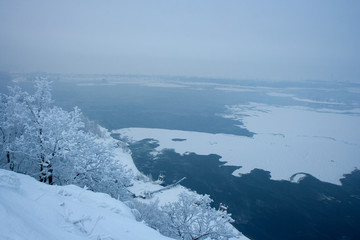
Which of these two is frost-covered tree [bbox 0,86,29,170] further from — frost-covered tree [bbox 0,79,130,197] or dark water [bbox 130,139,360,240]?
dark water [bbox 130,139,360,240]

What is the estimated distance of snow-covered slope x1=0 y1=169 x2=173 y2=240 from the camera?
3629mm

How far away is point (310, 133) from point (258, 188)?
5294 cm

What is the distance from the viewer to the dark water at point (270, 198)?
29109mm

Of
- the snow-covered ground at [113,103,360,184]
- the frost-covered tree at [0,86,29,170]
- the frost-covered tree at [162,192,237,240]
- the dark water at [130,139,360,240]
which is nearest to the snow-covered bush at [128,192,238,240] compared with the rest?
the frost-covered tree at [162,192,237,240]

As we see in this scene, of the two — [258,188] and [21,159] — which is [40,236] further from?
[258,188]

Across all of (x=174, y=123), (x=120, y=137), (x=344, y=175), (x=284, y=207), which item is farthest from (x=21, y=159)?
(x=174, y=123)

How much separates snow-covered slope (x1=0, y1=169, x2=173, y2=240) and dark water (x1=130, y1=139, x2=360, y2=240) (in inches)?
1055

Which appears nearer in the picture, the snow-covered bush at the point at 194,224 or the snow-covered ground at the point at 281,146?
the snow-covered bush at the point at 194,224

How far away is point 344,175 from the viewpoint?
4575 cm

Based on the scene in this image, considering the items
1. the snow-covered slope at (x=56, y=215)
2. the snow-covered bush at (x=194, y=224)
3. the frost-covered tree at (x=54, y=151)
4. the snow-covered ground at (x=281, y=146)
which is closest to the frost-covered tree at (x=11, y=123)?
the frost-covered tree at (x=54, y=151)

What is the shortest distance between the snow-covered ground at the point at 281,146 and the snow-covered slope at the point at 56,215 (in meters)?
40.9

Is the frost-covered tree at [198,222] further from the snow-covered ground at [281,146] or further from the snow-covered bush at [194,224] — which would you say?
the snow-covered ground at [281,146]

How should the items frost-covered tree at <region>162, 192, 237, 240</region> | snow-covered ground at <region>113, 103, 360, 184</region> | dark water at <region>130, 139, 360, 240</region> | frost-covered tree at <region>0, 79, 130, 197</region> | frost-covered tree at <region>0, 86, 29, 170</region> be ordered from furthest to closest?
snow-covered ground at <region>113, 103, 360, 184</region>, dark water at <region>130, 139, 360, 240</region>, frost-covered tree at <region>0, 86, 29, 170</region>, frost-covered tree at <region>162, 192, 237, 240</region>, frost-covered tree at <region>0, 79, 130, 197</region>

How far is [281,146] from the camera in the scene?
60.8 m
